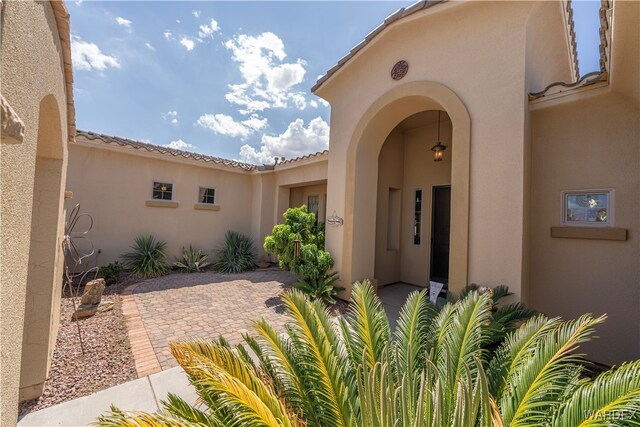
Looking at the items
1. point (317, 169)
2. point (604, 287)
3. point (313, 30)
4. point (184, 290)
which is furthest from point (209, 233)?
point (604, 287)

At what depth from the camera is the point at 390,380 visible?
1915 millimetres

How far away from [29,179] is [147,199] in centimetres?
969

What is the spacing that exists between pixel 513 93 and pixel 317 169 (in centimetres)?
703

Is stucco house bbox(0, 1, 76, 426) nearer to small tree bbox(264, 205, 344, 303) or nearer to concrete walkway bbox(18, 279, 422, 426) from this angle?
concrete walkway bbox(18, 279, 422, 426)

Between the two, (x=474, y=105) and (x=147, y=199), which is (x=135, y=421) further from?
(x=147, y=199)

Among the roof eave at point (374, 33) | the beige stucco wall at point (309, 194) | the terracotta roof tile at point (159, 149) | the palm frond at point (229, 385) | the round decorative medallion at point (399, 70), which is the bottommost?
the palm frond at point (229, 385)

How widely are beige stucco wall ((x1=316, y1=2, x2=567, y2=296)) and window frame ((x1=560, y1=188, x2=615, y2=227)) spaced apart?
1.00m

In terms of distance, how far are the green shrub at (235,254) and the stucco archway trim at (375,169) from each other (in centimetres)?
566

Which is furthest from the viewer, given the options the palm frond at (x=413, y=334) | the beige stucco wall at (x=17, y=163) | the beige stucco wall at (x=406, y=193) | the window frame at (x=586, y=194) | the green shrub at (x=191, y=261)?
the green shrub at (x=191, y=261)

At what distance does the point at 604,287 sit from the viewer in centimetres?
467

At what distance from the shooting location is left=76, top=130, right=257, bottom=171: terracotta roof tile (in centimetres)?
904

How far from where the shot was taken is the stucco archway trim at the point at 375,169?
5582 millimetres

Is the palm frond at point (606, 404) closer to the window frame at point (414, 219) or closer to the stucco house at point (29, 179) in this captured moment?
the stucco house at point (29, 179)

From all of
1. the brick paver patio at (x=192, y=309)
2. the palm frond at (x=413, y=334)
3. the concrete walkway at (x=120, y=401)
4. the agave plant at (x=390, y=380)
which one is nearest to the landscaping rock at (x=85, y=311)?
the brick paver patio at (x=192, y=309)
